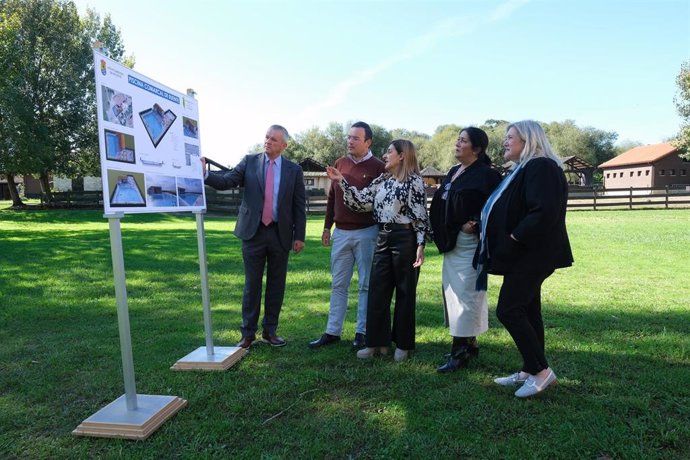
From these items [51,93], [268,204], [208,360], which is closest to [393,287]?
[268,204]

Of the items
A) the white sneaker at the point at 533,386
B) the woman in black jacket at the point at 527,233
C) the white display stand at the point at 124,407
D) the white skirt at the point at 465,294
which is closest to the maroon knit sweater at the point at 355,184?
the white skirt at the point at 465,294

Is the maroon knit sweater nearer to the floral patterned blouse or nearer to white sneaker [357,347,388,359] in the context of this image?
the floral patterned blouse

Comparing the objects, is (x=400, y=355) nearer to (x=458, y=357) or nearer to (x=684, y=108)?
(x=458, y=357)

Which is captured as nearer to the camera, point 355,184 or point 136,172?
point 136,172

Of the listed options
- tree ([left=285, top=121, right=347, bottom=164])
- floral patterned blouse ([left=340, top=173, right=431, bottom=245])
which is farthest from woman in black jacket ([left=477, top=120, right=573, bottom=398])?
tree ([left=285, top=121, right=347, bottom=164])

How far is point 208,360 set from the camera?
4.24 metres

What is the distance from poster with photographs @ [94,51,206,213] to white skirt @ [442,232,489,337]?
2215mm

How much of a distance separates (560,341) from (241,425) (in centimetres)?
320

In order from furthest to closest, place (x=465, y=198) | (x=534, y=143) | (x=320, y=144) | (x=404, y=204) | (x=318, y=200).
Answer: (x=320, y=144) → (x=318, y=200) → (x=404, y=204) → (x=465, y=198) → (x=534, y=143)

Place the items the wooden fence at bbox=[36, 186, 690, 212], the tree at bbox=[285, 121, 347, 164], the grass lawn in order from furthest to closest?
the tree at bbox=[285, 121, 347, 164], the wooden fence at bbox=[36, 186, 690, 212], the grass lawn

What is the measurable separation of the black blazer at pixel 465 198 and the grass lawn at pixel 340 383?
1.14m

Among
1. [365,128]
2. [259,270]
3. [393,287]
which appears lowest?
[393,287]

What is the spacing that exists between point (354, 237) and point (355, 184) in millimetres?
513

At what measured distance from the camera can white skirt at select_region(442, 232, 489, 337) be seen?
4.12m
